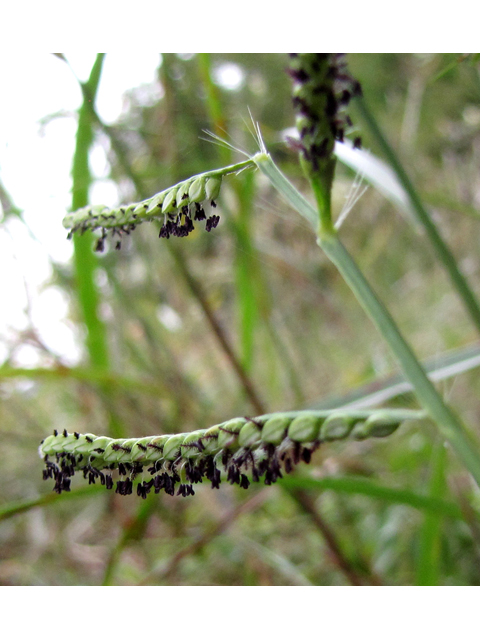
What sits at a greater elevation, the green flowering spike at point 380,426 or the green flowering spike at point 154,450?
the green flowering spike at point 154,450

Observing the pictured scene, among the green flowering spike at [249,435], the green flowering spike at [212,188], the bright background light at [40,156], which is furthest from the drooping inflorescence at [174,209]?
the bright background light at [40,156]

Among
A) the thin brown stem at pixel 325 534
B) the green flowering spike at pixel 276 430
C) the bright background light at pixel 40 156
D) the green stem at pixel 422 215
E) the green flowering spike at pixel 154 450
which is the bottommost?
the thin brown stem at pixel 325 534

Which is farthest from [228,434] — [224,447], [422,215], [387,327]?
[422,215]

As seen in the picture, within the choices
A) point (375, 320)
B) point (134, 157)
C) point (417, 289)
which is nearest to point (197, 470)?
point (375, 320)

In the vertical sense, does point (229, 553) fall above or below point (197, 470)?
below

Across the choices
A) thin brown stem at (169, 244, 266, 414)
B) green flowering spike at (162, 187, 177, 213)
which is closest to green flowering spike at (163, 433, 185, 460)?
green flowering spike at (162, 187, 177, 213)

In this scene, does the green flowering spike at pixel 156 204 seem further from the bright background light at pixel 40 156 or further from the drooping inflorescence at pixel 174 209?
the bright background light at pixel 40 156
